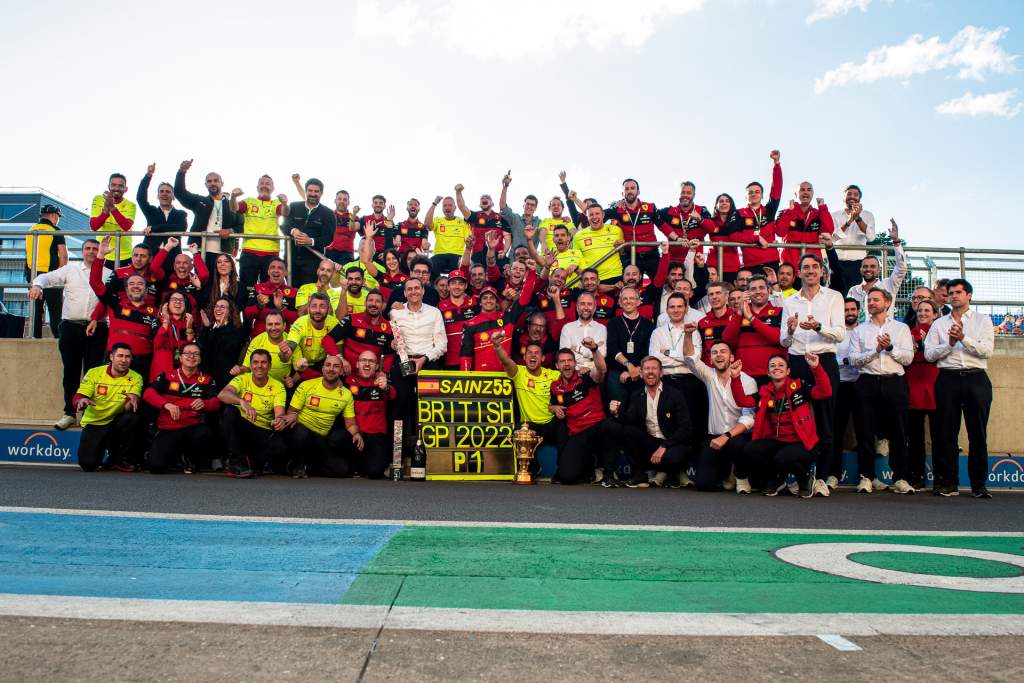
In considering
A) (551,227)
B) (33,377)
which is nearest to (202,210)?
(33,377)

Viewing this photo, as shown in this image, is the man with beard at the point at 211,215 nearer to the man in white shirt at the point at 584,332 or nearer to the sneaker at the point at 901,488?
the man in white shirt at the point at 584,332

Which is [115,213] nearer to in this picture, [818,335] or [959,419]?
[818,335]

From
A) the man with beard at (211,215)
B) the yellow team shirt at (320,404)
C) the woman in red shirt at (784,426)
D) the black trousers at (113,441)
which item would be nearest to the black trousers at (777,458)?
the woman in red shirt at (784,426)

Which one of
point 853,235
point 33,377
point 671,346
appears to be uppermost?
point 853,235

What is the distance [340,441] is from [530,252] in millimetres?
4593

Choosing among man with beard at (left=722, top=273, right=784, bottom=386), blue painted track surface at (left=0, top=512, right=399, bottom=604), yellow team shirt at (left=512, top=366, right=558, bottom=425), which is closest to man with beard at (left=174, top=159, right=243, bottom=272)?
yellow team shirt at (left=512, top=366, right=558, bottom=425)

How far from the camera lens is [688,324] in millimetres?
9742

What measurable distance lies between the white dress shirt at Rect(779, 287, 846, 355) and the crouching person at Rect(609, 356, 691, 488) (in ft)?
4.62

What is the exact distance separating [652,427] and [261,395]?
463 centimetres

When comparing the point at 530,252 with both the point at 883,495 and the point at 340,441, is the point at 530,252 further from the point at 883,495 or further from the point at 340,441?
the point at 883,495

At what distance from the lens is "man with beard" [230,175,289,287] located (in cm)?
1280

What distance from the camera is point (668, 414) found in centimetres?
984

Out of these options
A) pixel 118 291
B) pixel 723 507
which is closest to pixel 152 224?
pixel 118 291

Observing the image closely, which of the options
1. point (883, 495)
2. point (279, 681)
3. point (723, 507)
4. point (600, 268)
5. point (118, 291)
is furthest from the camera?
point (600, 268)
